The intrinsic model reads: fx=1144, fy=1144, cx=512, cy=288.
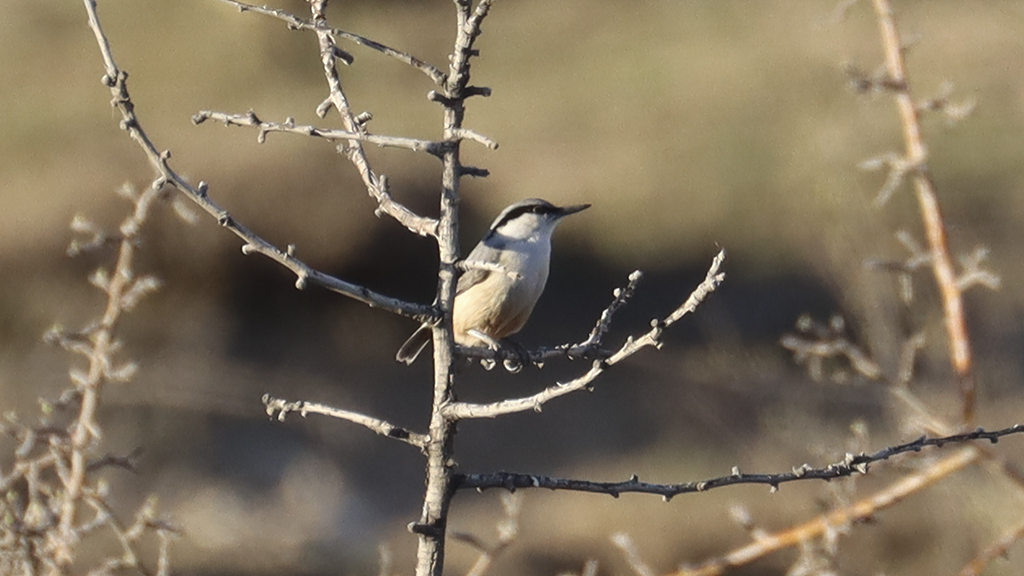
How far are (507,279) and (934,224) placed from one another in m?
0.84

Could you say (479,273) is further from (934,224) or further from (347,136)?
(347,136)

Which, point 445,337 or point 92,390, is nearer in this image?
point 445,337

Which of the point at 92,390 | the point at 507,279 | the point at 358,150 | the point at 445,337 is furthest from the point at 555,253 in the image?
the point at 445,337

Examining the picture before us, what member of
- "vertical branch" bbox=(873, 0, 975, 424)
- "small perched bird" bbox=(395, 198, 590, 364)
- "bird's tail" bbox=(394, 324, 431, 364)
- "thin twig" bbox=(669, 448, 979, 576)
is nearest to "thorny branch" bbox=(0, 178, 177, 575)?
"small perched bird" bbox=(395, 198, 590, 364)

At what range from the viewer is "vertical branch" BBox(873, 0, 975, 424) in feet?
7.26

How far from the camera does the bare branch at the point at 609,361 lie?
105 cm

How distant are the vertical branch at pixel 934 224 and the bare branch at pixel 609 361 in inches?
50.7

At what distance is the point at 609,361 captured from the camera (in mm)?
1084

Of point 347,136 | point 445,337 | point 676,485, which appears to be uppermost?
point 347,136

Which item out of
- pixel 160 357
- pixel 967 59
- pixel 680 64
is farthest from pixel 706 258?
pixel 160 357

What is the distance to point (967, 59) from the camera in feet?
27.5

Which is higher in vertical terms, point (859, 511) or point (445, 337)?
point (859, 511)

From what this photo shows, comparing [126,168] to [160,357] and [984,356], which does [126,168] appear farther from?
[984,356]

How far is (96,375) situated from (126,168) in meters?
5.36
